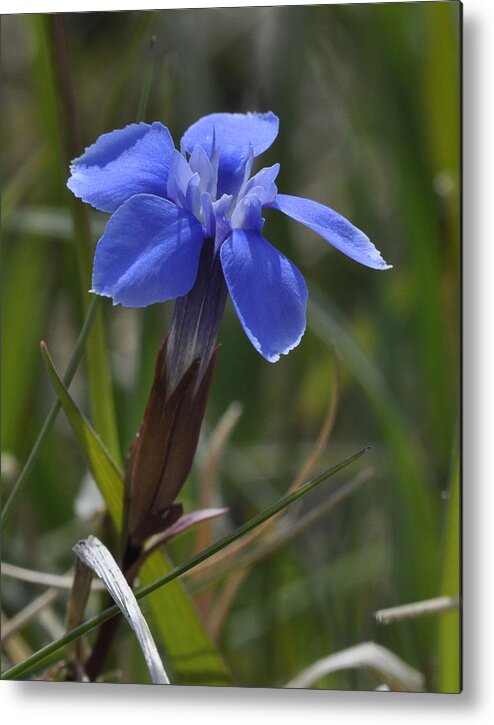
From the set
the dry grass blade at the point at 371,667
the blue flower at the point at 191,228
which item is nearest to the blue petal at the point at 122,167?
the blue flower at the point at 191,228

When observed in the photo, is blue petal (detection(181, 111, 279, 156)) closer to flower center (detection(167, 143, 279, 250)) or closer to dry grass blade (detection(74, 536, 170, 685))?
flower center (detection(167, 143, 279, 250))

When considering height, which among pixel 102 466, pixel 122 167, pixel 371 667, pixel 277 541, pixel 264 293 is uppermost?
pixel 122 167

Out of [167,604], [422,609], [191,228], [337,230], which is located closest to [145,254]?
[191,228]

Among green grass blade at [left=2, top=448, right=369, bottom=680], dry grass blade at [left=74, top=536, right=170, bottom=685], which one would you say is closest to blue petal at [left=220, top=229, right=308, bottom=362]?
green grass blade at [left=2, top=448, right=369, bottom=680]

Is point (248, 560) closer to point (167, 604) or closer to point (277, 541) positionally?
point (277, 541)

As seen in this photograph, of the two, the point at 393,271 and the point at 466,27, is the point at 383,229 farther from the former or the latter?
the point at 466,27

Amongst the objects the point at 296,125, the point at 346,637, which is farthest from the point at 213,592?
the point at 296,125
